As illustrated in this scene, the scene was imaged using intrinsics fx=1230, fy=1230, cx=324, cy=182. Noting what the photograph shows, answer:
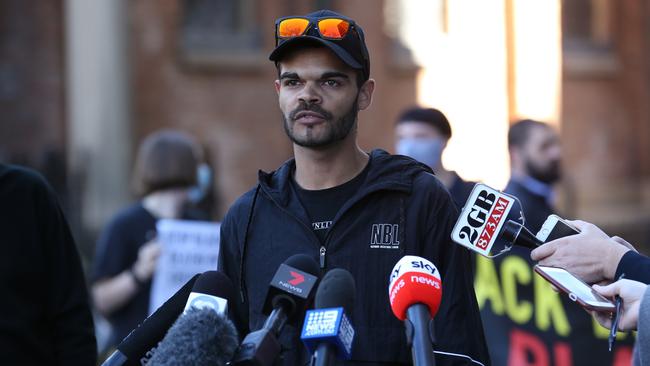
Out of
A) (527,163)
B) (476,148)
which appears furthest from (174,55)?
(527,163)

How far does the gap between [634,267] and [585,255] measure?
0.14 metres

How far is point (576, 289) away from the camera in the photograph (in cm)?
340

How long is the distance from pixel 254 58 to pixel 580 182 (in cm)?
619

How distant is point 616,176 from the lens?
20.5 metres

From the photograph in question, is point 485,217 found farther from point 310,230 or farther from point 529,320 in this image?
point 529,320

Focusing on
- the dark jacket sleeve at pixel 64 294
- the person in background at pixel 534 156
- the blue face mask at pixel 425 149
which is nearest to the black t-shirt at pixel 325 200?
the dark jacket sleeve at pixel 64 294

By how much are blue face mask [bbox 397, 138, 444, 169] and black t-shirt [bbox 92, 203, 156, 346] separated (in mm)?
1570

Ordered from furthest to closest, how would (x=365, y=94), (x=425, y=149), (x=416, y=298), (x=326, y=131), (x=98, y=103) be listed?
(x=98, y=103)
(x=425, y=149)
(x=365, y=94)
(x=326, y=131)
(x=416, y=298)

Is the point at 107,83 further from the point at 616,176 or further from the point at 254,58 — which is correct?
the point at 616,176

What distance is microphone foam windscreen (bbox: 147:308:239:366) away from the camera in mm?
2939

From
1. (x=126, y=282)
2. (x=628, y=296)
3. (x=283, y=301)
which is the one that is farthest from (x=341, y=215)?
(x=126, y=282)

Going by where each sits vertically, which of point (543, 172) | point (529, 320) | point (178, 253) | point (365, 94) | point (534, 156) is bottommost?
point (529, 320)

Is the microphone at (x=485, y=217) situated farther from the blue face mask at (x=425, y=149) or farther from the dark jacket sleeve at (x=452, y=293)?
the blue face mask at (x=425, y=149)

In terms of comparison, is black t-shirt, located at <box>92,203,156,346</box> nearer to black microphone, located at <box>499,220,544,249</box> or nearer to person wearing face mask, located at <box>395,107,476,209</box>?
person wearing face mask, located at <box>395,107,476,209</box>
